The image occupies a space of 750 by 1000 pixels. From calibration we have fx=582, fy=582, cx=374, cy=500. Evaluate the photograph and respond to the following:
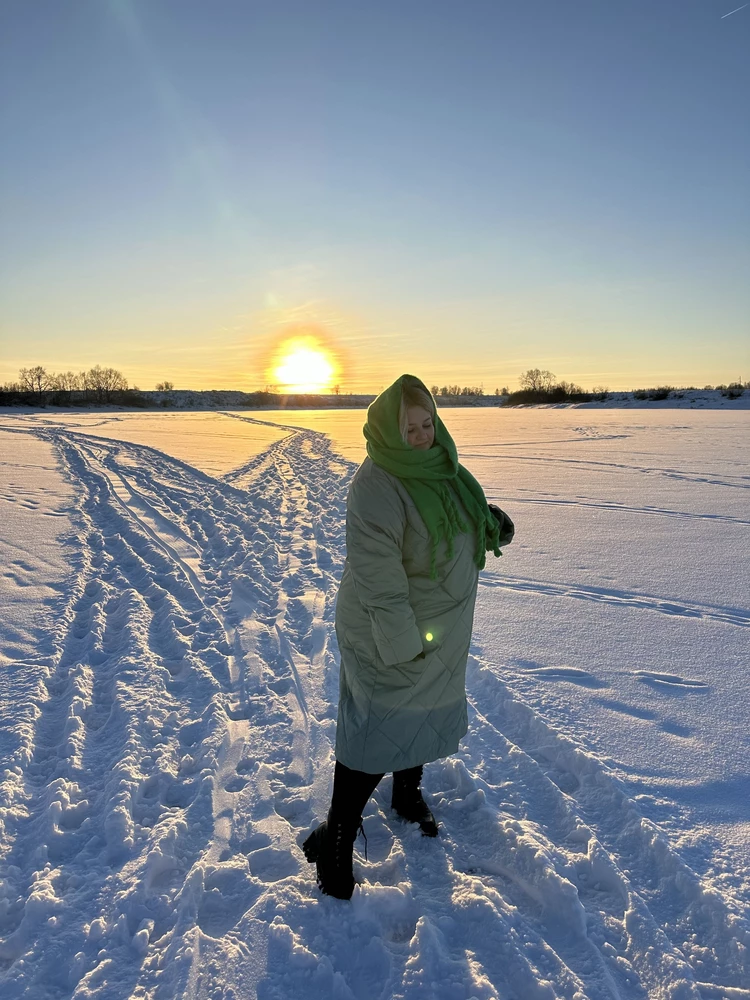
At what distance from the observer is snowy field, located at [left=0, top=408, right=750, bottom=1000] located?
1838 millimetres

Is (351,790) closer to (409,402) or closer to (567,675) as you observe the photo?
(409,402)

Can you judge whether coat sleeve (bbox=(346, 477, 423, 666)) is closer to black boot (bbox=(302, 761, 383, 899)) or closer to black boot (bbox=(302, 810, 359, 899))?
black boot (bbox=(302, 761, 383, 899))

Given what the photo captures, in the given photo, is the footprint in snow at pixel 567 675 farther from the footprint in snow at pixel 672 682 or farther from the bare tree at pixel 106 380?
the bare tree at pixel 106 380

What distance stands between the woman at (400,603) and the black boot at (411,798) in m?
0.30

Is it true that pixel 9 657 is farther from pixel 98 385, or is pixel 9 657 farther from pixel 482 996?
pixel 98 385

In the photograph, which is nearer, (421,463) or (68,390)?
(421,463)

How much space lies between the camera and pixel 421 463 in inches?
78.0

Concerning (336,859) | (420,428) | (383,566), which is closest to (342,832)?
(336,859)

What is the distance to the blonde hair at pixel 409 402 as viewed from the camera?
1.96m

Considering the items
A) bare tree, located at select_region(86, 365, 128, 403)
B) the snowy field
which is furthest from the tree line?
the snowy field

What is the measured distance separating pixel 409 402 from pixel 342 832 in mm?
1537

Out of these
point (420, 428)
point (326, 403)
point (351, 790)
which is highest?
point (326, 403)

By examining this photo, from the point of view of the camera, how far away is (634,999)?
68.4 inches

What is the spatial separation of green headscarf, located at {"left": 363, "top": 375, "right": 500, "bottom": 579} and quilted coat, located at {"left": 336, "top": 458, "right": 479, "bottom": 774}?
3cm
